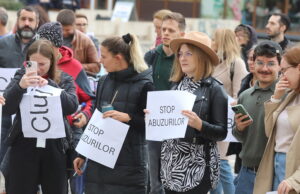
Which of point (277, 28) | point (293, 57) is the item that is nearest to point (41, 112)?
point (293, 57)

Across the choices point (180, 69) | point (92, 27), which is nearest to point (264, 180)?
point (180, 69)

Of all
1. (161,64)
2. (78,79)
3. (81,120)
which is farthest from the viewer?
(161,64)

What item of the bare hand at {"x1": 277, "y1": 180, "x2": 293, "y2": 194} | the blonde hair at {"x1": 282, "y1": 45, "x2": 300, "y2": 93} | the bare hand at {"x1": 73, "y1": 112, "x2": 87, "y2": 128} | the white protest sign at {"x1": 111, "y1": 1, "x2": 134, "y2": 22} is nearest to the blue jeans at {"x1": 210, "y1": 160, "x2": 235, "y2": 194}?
the bare hand at {"x1": 73, "y1": 112, "x2": 87, "y2": 128}

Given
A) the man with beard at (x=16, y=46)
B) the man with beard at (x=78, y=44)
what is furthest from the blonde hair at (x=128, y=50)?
the man with beard at (x=78, y=44)

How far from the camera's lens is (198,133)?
17.2 ft

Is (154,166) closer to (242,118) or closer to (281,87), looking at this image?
(242,118)

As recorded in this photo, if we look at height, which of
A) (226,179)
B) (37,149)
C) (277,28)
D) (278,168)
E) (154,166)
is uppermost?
(277,28)

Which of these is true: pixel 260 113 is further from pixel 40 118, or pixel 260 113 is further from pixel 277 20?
pixel 277 20

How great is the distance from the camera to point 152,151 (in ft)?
23.2

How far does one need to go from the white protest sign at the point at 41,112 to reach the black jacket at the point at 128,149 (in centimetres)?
39

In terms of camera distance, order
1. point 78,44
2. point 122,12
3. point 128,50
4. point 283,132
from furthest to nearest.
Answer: point 122,12, point 78,44, point 128,50, point 283,132

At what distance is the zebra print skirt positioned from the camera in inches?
205

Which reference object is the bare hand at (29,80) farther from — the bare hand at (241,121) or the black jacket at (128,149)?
the bare hand at (241,121)

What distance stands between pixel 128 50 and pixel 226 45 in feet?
8.28
